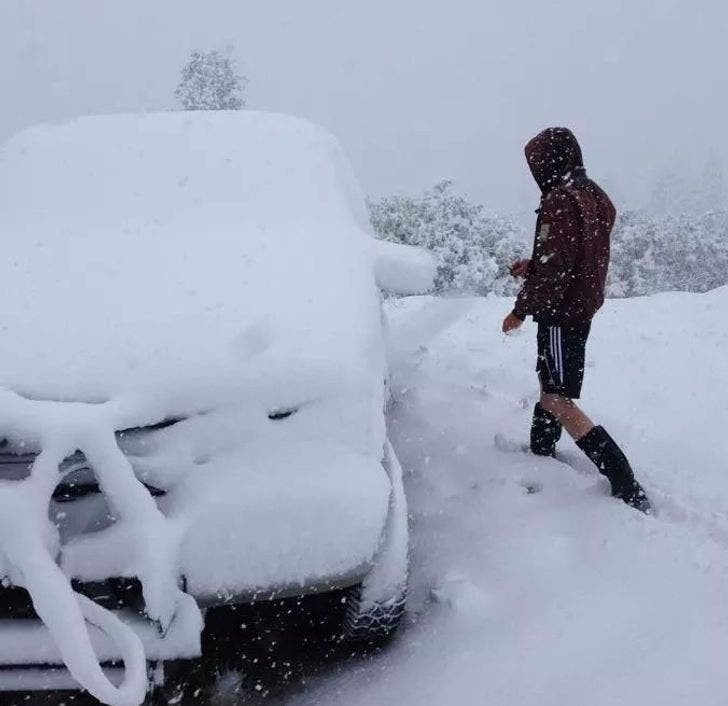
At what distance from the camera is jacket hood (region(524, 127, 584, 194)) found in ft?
9.73

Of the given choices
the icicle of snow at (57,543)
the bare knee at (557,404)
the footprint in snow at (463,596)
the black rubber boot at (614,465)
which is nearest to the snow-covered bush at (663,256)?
the bare knee at (557,404)

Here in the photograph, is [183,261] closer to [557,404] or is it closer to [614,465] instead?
[557,404]

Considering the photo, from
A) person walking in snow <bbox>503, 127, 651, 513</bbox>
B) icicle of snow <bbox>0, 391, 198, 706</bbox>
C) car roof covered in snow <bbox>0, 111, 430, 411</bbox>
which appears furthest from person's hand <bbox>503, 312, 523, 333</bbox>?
icicle of snow <bbox>0, 391, 198, 706</bbox>

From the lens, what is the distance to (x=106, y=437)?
1.72 meters

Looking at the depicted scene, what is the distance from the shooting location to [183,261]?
105 inches

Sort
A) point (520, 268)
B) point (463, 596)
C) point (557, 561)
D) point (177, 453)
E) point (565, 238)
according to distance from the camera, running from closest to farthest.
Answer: point (177, 453), point (463, 596), point (557, 561), point (565, 238), point (520, 268)

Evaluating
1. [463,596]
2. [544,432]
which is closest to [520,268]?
[544,432]

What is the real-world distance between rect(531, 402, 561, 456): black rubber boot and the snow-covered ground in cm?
9

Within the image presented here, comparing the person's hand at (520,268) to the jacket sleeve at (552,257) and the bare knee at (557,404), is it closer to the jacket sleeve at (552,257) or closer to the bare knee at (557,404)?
the jacket sleeve at (552,257)

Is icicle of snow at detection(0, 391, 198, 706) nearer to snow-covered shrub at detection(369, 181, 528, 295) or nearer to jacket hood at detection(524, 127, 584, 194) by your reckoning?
jacket hood at detection(524, 127, 584, 194)

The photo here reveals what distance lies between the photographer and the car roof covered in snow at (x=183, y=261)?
6.60ft

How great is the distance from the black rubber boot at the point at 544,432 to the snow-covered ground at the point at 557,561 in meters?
0.09

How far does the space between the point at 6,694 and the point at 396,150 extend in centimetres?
14227

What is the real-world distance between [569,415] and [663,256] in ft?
73.6
